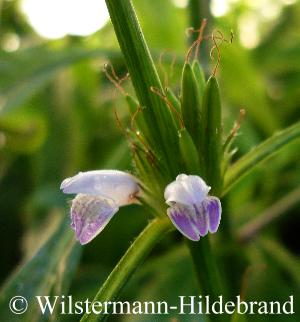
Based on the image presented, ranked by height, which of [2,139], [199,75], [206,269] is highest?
[2,139]

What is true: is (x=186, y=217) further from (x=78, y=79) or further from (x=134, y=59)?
(x=78, y=79)

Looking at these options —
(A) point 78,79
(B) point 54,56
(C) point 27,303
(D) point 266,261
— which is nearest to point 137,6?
(A) point 78,79

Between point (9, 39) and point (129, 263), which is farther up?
point (9, 39)

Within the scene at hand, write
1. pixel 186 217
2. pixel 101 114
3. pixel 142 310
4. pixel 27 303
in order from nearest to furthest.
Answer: pixel 186 217, pixel 27 303, pixel 142 310, pixel 101 114
